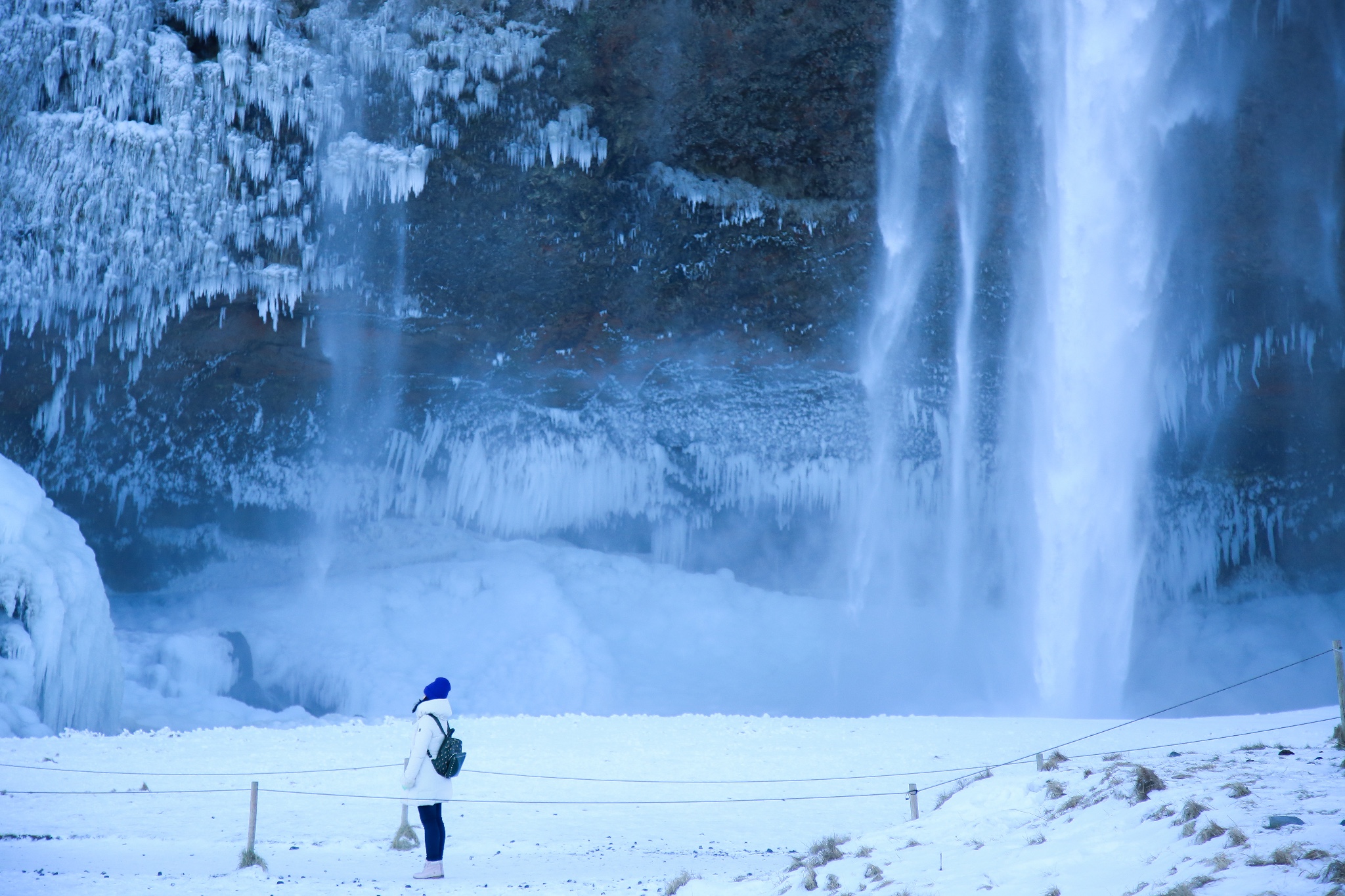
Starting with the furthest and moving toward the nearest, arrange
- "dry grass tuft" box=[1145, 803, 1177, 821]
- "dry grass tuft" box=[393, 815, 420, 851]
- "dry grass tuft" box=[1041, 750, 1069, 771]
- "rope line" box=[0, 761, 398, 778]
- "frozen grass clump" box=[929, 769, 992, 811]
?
"rope line" box=[0, 761, 398, 778] → "dry grass tuft" box=[1041, 750, 1069, 771] → "dry grass tuft" box=[393, 815, 420, 851] → "frozen grass clump" box=[929, 769, 992, 811] → "dry grass tuft" box=[1145, 803, 1177, 821]

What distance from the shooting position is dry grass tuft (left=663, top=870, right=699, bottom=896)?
5383mm

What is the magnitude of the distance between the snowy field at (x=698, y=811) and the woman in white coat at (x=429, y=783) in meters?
0.16

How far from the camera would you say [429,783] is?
574cm

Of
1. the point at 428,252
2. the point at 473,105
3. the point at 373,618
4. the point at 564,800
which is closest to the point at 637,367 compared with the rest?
the point at 428,252

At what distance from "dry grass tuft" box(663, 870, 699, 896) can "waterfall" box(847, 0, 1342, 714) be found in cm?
1323

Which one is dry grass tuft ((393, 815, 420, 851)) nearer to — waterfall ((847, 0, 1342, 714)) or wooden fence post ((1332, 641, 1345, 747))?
wooden fence post ((1332, 641, 1345, 747))

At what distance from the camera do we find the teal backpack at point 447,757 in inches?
227

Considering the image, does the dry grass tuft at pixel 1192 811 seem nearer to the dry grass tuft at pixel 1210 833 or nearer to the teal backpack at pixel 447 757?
the dry grass tuft at pixel 1210 833

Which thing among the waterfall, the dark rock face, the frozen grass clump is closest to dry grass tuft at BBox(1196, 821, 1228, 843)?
the frozen grass clump

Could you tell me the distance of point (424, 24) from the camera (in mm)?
16703

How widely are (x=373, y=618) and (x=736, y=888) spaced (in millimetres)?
16784

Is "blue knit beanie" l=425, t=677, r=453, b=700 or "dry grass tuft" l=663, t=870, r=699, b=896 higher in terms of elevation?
"blue knit beanie" l=425, t=677, r=453, b=700

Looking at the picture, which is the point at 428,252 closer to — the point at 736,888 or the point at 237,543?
the point at 237,543

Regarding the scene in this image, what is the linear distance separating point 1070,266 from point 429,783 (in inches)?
635
